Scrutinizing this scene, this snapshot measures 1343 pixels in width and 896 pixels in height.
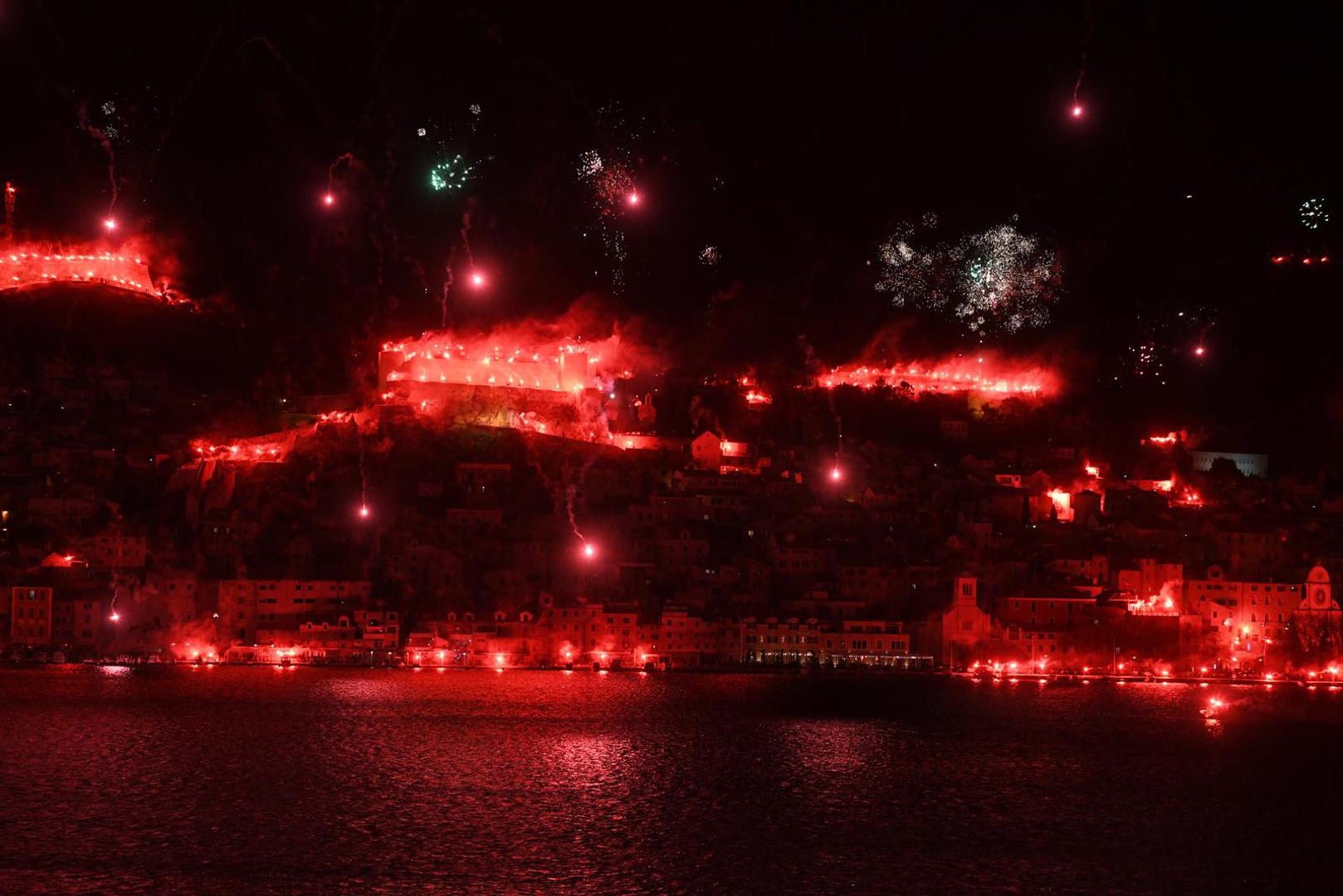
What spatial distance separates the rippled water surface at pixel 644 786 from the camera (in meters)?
18.3

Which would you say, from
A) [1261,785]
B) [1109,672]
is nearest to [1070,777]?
[1261,785]

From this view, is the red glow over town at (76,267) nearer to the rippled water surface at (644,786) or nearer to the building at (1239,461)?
the rippled water surface at (644,786)

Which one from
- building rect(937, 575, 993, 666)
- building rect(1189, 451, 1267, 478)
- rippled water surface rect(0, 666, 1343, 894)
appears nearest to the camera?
rippled water surface rect(0, 666, 1343, 894)

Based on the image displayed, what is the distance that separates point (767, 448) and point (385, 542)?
16.4 meters

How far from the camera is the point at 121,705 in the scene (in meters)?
29.6

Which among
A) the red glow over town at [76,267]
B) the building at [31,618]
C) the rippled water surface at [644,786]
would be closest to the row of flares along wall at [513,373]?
the red glow over town at [76,267]

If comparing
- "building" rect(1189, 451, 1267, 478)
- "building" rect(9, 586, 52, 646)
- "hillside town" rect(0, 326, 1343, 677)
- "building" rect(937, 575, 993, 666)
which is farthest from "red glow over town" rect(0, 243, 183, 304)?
"building" rect(1189, 451, 1267, 478)

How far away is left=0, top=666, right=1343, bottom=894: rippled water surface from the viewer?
18.3m

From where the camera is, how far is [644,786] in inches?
923

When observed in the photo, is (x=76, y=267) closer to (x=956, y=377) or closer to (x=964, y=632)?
(x=956, y=377)

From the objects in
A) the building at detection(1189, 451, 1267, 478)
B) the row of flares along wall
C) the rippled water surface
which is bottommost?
the rippled water surface

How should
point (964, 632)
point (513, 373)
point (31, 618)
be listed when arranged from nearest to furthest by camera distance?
1. point (31, 618)
2. point (964, 632)
3. point (513, 373)

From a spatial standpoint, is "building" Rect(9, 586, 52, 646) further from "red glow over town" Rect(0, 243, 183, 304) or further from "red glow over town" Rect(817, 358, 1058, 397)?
"red glow over town" Rect(817, 358, 1058, 397)

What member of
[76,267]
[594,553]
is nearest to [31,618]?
[594,553]
